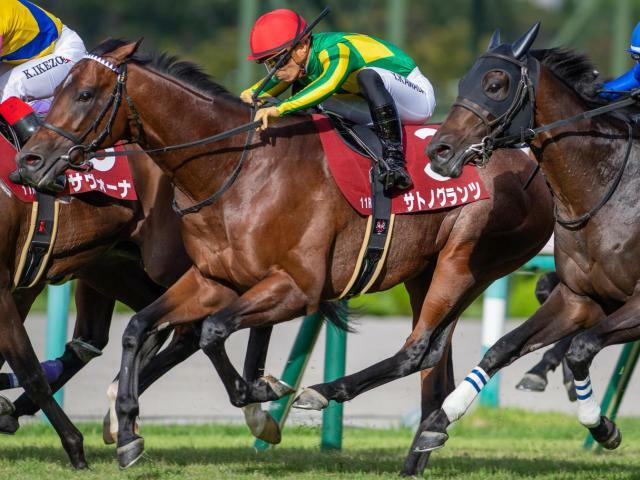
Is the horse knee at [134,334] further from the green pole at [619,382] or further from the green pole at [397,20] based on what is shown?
the green pole at [397,20]

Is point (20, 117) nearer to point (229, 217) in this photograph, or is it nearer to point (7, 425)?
point (229, 217)

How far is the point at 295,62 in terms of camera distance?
6008mm

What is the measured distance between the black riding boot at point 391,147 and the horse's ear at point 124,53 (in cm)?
123

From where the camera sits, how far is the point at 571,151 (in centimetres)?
565

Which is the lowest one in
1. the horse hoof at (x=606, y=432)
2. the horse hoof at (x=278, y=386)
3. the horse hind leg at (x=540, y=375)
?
the horse hind leg at (x=540, y=375)

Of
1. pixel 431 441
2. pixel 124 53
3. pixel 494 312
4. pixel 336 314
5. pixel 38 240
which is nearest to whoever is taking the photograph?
pixel 124 53

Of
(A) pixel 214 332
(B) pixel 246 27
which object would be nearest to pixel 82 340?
(A) pixel 214 332

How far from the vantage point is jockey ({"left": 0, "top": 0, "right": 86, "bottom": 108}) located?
254 inches

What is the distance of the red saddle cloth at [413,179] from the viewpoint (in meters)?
6.05

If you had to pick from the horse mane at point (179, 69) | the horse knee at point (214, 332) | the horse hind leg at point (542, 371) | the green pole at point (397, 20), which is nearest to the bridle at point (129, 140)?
the horse mane at point (179, 69)

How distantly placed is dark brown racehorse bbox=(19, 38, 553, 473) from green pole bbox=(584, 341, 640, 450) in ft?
7.14

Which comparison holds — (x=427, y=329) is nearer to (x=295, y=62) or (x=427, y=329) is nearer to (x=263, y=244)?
(x=263, y=244)

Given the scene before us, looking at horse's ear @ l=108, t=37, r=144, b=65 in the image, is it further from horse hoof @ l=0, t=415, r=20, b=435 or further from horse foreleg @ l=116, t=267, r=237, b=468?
horse hoof @ l=0, t=415, r=20, b=435

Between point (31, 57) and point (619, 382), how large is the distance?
4286 mm
